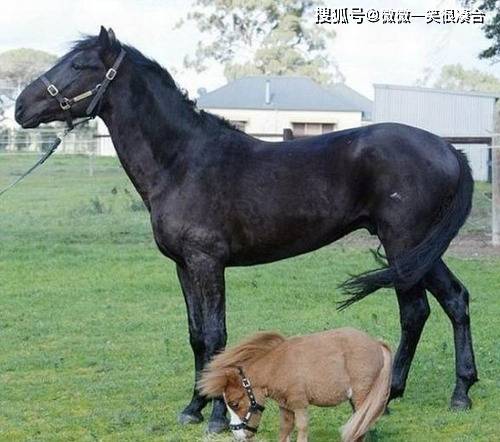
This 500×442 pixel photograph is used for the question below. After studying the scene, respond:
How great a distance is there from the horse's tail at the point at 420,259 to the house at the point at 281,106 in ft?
125

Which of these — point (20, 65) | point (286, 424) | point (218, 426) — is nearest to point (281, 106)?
point (20, 65)

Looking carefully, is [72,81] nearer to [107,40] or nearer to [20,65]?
[107,40]

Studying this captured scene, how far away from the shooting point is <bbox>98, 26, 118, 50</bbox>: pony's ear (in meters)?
5.59

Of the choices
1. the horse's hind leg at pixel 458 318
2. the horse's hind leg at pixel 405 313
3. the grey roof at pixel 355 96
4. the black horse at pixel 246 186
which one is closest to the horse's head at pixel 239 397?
the black horse at pixel 246 186

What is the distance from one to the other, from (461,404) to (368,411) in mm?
1376

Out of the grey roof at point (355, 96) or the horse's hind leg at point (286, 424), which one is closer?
the horse's hind leg at point (286, 424)

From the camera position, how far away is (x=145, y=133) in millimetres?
5668

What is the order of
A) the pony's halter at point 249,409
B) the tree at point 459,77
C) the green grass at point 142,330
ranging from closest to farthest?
the pony's halter at point 249,409 → the green grass at point 142,330 → the tree at point 459,77

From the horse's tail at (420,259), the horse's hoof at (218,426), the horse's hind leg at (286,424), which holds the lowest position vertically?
the horse's hoof at (218,426)

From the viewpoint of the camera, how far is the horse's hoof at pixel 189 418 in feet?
18.4

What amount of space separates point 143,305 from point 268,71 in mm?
48229

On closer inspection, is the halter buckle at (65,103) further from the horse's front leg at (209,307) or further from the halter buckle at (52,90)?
the horse's front leg at (209,307)

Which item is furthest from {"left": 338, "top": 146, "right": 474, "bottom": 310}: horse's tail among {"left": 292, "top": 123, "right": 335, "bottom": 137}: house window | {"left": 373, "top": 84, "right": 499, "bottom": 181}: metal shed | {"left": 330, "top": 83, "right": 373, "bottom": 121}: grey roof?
{"left": 330, "top": 83, "right": 373, "bottom": 121}: grey roof

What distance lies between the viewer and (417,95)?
127 ft
